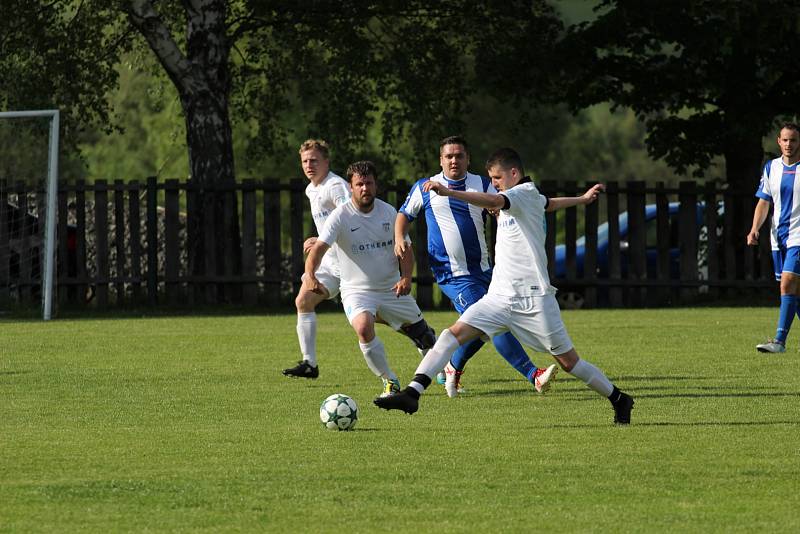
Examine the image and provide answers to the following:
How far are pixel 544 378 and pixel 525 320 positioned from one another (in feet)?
5.02

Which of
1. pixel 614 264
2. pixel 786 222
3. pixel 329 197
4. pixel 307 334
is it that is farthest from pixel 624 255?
pixel 307 334

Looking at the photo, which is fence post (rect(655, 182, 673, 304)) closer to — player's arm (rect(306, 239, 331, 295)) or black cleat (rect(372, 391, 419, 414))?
player's arm (rect(306, 239, 331, 295))

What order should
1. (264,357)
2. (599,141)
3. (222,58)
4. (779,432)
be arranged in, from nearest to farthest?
(779,432) → (264,357) → (222,58) → (599,141)

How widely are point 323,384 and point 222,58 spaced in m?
12.1

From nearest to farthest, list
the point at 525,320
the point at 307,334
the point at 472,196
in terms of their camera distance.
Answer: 1. the point at 472,196
2. the point at 525,320
3. the point at 307,334

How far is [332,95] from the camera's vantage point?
26141 millimetres

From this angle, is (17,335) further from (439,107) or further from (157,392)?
(439,107)

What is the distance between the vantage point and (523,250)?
9.65 meters

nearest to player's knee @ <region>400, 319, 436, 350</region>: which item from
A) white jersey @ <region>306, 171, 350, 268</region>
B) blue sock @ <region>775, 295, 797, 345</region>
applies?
white jersey @ <region>306, 171, 350, 268</region>

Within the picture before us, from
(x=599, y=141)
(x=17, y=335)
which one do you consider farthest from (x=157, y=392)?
(x=599, y=141)

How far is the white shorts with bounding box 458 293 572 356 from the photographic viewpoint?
952 cm

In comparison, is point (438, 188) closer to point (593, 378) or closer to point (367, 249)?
point (593, 378)

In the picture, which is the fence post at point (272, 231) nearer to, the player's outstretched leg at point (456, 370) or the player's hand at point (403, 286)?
the player's outstretched leg at point (456, 370)

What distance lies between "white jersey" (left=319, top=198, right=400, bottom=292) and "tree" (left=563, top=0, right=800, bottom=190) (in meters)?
12.7
